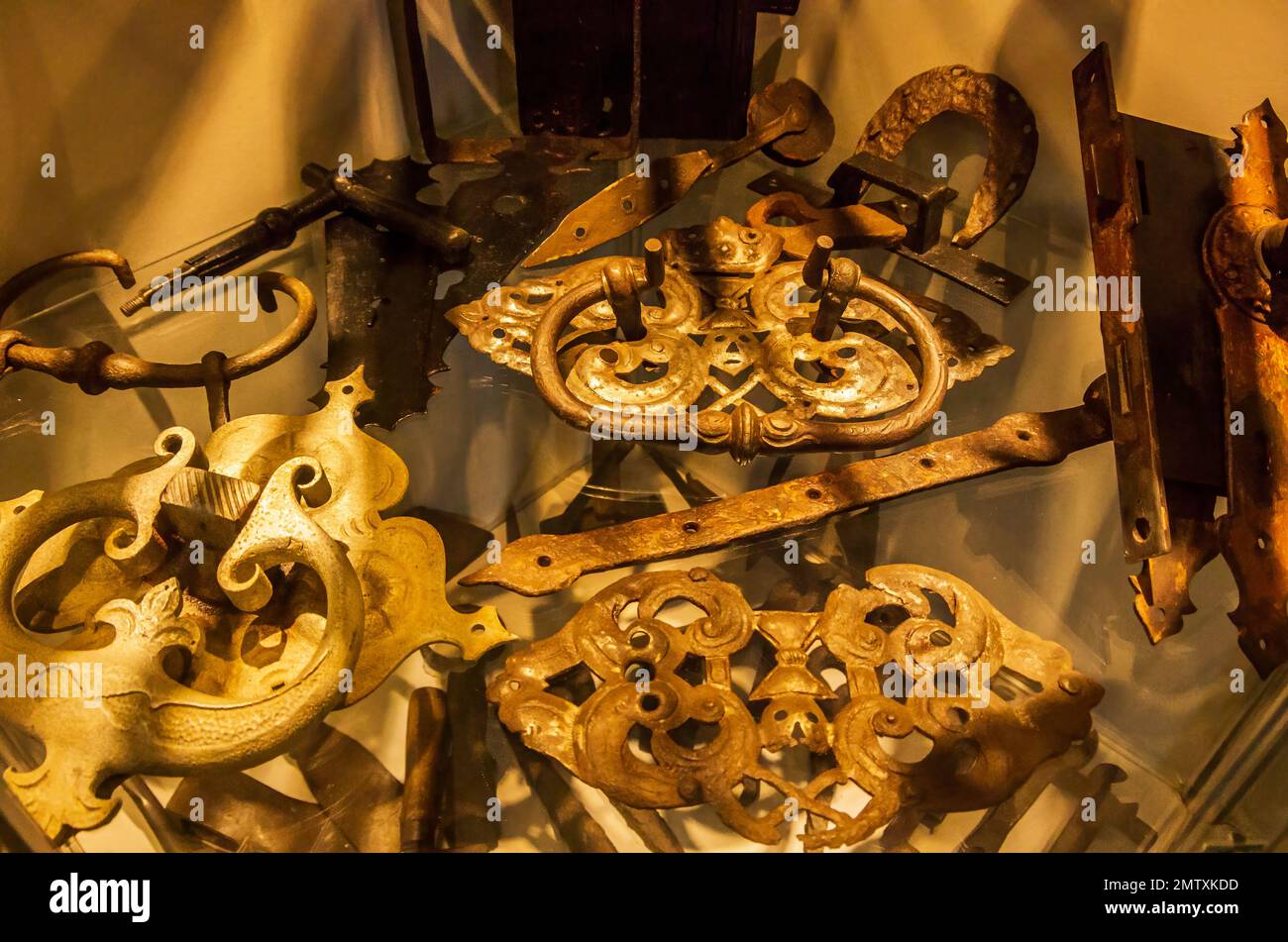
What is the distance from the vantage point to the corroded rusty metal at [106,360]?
1.28m

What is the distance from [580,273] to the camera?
57.6 inches

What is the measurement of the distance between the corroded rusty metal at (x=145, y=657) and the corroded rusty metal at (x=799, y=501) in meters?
0.21

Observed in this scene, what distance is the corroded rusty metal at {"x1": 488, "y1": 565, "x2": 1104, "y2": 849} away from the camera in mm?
1042

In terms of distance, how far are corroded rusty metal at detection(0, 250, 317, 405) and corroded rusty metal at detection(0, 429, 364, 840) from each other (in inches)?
8.3

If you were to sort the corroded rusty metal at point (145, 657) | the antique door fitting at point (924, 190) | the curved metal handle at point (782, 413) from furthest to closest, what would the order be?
1. the antique door fitting at point (924, 190)
2. the curved metal handle at point (782, 413)
3. the corroded rusty metal at point (145, 657)

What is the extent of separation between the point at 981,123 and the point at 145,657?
1.32 m

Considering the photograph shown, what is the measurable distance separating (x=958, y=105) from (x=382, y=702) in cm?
118

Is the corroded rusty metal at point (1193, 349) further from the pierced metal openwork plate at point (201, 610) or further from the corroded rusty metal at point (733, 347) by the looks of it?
the pierced metal openwork plate at point (201, 610)

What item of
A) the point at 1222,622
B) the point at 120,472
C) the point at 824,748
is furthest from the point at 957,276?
the point at 120,472

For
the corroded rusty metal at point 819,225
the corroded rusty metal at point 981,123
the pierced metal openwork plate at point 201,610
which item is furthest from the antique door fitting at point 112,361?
the corroded rusty metal at point 981,123

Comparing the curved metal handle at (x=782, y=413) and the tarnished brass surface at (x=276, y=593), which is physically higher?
the curved metal handle at (x=782, y=413)

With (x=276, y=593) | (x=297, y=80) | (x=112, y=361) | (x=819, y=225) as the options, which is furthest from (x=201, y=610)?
(x=819, y=225)

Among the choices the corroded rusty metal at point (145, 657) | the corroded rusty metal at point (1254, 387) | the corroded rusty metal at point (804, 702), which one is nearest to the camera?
the corroded rusty metal at point (145, 657)
